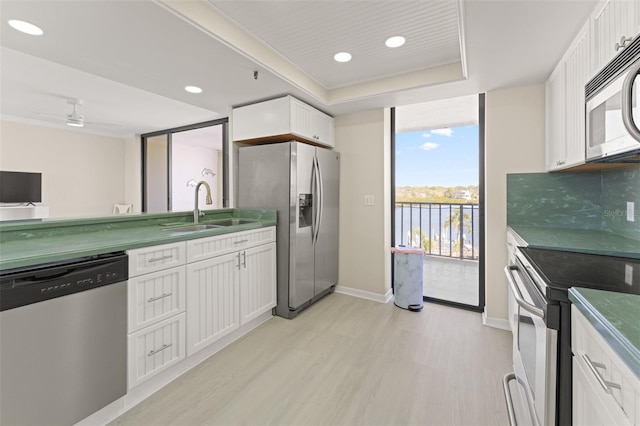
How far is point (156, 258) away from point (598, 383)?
6.49 feet

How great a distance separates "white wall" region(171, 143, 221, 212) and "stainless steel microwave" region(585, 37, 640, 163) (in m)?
5.07

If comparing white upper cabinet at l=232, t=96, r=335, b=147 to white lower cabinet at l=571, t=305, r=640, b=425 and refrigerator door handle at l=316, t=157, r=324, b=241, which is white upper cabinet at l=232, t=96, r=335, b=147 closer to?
refrigerator door handle at l=316, t=157, r=324, b=241

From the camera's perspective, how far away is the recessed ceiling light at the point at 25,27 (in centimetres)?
155

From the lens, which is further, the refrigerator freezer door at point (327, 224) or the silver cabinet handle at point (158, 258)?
the refrigerator freezer door at point (327, 224)

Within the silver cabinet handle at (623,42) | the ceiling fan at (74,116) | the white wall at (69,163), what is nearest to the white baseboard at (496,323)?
the silver cabinet handle at (623,42)

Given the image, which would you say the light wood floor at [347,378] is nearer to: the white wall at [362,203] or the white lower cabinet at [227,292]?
the white lower cabinet at [227,292]

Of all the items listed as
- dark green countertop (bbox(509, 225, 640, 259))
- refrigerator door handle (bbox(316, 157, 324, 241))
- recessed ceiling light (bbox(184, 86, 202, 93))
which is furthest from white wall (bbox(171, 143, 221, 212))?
dark green countertop (bbox(509, 225, 640, 259))

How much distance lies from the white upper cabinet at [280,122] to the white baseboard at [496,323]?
2.50 m

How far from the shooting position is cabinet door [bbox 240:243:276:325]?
2.29 metres

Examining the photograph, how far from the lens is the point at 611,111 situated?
122 cm

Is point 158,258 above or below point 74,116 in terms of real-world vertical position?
below

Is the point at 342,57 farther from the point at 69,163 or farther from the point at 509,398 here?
the point at 69,163

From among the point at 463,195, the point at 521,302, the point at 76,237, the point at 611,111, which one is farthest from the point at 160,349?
the point at 463,195

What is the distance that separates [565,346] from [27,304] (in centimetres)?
213
